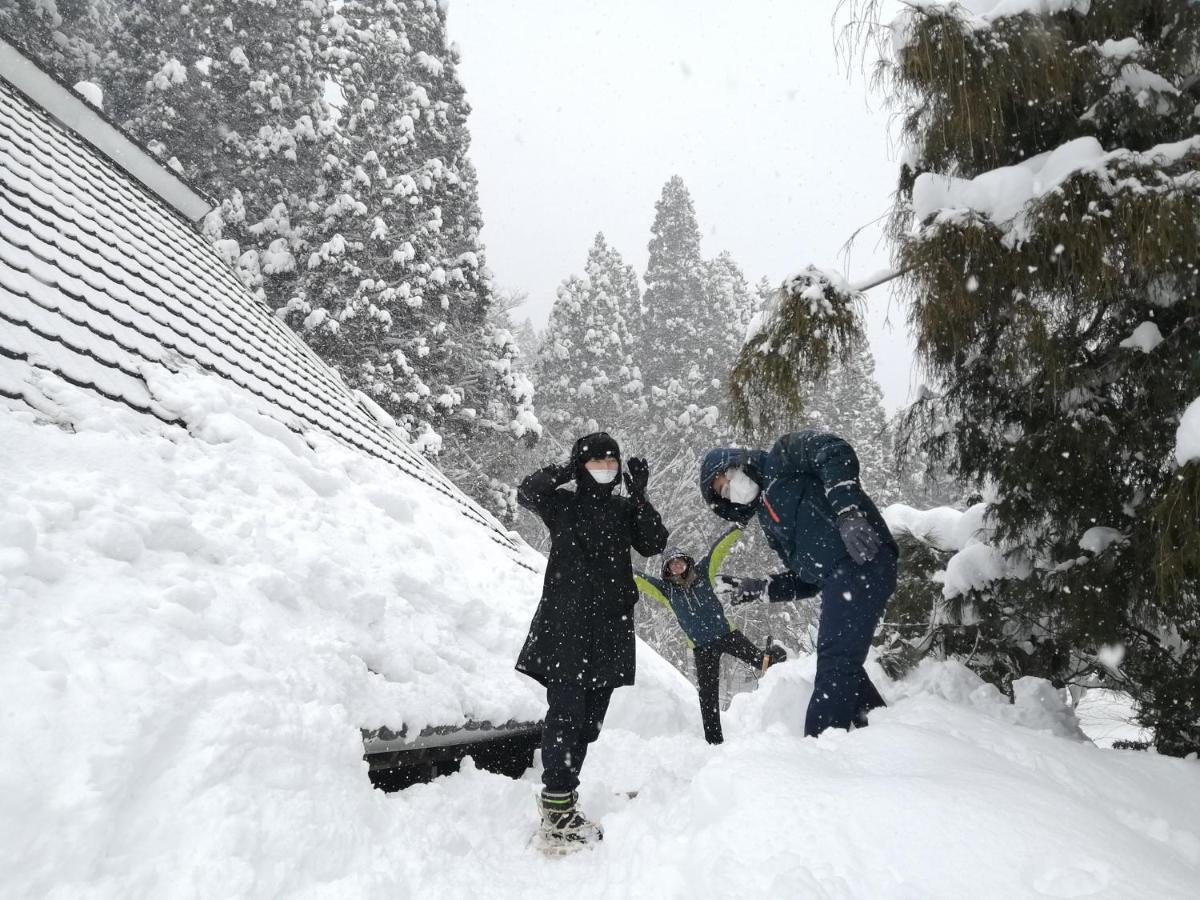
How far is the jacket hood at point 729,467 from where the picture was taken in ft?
12.6

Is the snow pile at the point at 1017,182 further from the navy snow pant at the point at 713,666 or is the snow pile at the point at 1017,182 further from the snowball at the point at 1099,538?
the navy snow pant at the point at 713,666

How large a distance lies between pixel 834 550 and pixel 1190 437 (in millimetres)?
1564

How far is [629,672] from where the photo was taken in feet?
10.4

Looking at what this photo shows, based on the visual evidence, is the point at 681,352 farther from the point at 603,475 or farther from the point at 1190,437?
the point at 1190,437

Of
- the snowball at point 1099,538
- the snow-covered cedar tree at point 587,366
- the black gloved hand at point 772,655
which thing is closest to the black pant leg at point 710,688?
the black gloved hand at point 772,655

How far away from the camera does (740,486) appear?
385cm

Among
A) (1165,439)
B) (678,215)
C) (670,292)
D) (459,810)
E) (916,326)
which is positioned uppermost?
(678,215)

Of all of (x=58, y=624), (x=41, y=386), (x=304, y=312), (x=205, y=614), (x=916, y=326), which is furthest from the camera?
(x=304, y=312)

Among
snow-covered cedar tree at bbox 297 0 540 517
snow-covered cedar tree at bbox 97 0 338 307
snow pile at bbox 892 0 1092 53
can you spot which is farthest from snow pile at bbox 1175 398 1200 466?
snow-covered cedar tree at bbox 97 0 338 307

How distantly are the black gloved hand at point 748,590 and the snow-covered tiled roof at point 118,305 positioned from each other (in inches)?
83.2

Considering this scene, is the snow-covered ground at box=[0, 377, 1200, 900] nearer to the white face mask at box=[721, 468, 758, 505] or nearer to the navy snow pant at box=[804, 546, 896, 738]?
the navy snow pant at box=[804, 546, 896, 738]

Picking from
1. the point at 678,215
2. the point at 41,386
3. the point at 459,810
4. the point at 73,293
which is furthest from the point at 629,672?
the point at 678,215

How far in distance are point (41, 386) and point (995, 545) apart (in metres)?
4.08

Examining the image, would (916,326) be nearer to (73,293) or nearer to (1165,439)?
(1165,439)
